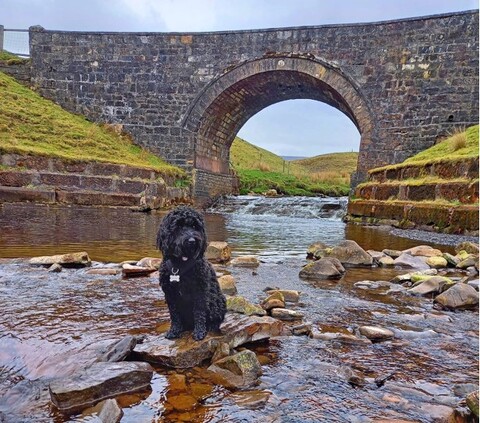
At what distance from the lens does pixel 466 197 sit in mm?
11586

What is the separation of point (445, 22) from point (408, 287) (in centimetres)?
1683

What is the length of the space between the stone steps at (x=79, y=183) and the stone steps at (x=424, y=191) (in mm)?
8717

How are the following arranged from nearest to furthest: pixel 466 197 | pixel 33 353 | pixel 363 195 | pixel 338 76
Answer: pixel 33 353 < pixel 466 197 < pixel 363 195 < pixel 338 76

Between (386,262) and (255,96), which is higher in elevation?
(255,96)

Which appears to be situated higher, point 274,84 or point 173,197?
point 274,84

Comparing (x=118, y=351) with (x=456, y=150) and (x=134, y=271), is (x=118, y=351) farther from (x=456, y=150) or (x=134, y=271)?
(x=456, y=150)

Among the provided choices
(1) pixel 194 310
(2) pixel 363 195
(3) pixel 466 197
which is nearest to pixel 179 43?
(2) pixel 363 195

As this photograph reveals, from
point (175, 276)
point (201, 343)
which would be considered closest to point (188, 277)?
point (175, 276)

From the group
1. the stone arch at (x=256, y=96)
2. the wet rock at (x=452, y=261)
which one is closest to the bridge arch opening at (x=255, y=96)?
the stone arch at (x=256, y=96)

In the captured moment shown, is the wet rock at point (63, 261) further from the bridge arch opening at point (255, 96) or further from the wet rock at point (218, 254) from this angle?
the bridge arch opening at point (255, 96)

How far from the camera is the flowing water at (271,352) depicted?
7.71 ft

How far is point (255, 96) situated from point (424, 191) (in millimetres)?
12418

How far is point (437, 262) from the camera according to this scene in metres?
7.07

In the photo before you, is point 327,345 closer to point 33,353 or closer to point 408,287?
point 33,353
